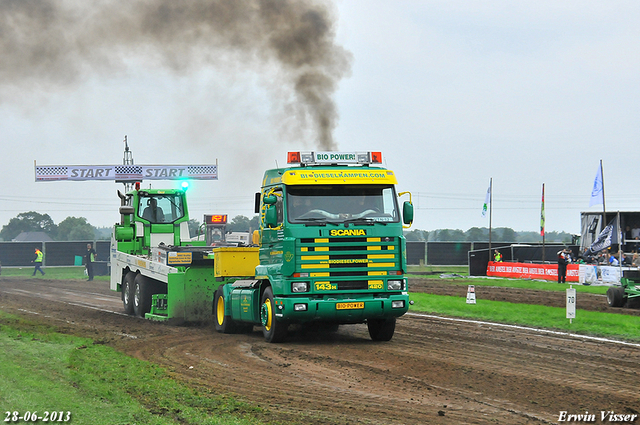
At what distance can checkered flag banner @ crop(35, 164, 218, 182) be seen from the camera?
4888 cm

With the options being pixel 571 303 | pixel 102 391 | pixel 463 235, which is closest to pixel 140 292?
pixel 102 391

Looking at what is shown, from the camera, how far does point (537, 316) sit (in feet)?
65.3

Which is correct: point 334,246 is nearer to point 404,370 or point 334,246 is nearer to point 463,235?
point 404,370

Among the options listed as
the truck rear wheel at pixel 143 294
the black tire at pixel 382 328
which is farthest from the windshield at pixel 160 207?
the black tire at pixel 382 328

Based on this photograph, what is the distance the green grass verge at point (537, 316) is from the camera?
17016mm

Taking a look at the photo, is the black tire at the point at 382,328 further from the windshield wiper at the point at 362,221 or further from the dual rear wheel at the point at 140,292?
the dual rear wheel at the point at 140,292

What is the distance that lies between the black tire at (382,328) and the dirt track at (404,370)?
0.59 ft

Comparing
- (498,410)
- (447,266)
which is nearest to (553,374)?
(498,410)

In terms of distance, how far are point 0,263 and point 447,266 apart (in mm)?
31160

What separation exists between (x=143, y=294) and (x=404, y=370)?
10418mm

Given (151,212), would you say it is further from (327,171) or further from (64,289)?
(64,289)

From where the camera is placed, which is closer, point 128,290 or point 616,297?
point 128,290

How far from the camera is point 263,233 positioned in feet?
47.5

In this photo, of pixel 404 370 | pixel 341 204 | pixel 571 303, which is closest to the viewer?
pixel 404 370
